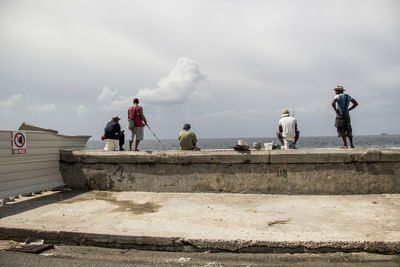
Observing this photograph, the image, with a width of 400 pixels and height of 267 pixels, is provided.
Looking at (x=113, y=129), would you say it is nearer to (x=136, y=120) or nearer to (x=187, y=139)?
(x=136, y=120)

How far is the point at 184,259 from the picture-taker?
3.33 m

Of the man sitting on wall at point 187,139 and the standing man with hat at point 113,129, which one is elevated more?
the standing man with hat at point 113,129

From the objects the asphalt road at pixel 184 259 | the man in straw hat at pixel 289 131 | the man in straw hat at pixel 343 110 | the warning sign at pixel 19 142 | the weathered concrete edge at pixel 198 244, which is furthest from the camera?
the man in straw hat at pixel 289 131

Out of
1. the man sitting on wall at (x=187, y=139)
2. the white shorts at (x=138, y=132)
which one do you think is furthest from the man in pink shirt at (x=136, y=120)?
the man sitting on wall at (x=187, y=139)

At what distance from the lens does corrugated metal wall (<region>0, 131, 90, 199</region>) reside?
5488 mm

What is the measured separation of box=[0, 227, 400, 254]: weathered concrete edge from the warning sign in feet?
7.42

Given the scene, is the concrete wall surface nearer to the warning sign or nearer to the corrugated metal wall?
the corrugated metal wall

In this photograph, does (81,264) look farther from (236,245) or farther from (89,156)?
(89,156)

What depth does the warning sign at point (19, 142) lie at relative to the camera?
5.66 metres

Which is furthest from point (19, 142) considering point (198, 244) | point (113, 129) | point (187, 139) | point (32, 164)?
point (198, 244)

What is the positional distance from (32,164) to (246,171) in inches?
182

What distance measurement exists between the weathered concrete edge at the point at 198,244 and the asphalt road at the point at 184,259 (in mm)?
64

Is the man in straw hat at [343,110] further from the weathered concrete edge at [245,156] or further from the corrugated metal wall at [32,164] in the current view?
the corrugated metal wall at [32,164]

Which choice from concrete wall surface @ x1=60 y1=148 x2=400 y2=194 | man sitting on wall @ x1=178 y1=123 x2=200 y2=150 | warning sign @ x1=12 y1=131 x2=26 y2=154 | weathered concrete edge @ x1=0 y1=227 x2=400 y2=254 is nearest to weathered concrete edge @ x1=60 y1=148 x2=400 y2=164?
concrete wall surface @ x1=60 y1=148 x2=400 y2=194
